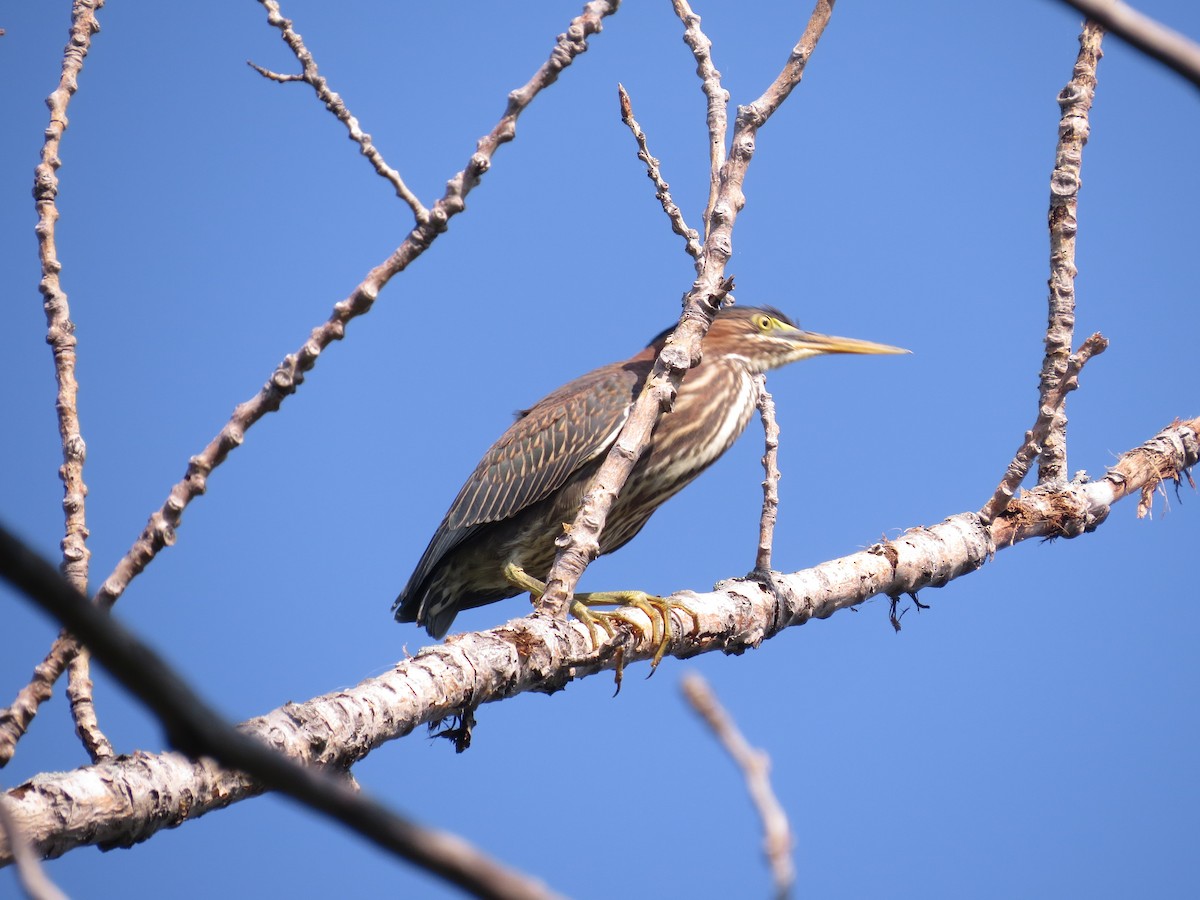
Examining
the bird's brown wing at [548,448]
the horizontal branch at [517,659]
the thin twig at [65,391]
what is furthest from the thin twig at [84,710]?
the bird's brown wing at [548,448]

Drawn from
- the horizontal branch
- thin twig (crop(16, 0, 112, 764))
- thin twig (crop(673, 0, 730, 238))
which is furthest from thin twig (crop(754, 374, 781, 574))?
thin twig (crop(16, 0, 112, 764))

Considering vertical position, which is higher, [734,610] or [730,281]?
[730,281]

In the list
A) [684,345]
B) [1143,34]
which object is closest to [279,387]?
[684,345]

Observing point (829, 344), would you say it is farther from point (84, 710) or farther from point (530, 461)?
point (84, 710)

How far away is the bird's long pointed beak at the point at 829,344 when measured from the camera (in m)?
5.50

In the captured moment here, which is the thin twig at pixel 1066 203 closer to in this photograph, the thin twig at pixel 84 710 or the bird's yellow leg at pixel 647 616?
the bird's yellow leg at pixel 647 616

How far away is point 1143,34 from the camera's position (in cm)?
84

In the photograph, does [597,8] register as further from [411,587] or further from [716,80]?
[411,587]

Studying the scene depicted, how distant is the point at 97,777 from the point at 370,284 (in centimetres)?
118

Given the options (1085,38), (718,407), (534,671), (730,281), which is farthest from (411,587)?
(1085,38)

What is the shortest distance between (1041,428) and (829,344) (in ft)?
5.89

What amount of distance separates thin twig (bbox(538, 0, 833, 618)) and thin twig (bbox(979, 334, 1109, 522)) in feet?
3.89

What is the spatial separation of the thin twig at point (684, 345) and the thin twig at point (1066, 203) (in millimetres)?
1243

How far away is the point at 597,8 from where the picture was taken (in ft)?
9.55
